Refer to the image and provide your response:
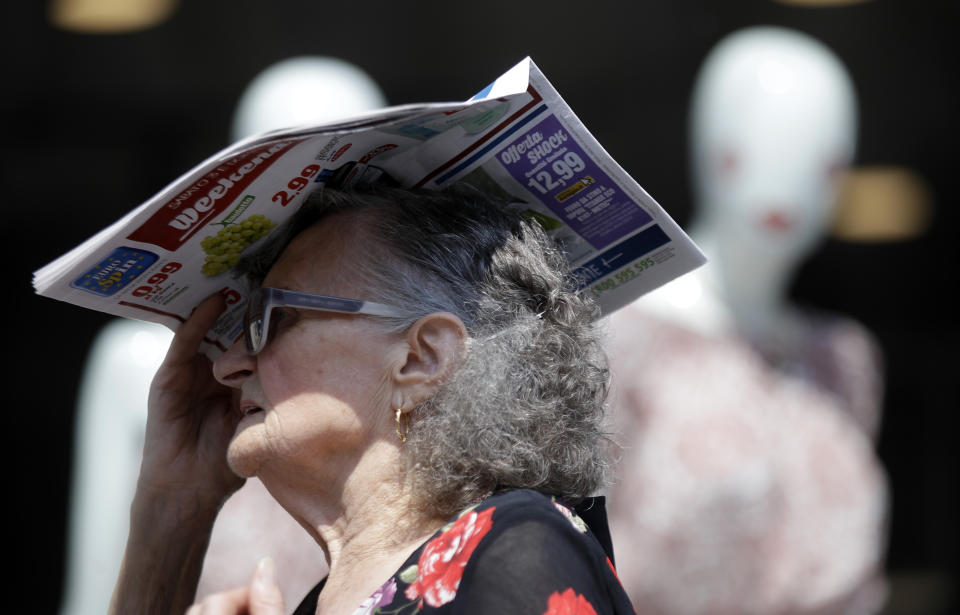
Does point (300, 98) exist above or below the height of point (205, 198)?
below

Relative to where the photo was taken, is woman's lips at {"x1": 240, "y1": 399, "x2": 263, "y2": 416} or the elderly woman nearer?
the elderly woman

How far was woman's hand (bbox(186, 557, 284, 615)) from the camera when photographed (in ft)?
3.82

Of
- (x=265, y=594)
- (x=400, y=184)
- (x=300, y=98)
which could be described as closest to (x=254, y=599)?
(x=265, y=594)

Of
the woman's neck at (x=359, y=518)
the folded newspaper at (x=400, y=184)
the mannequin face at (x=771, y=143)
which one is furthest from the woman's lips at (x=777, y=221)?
the woman's neck at (x=359, y=518)

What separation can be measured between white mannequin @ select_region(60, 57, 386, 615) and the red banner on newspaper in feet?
3.25

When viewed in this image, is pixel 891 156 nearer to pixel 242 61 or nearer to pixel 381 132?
pixel 242 61

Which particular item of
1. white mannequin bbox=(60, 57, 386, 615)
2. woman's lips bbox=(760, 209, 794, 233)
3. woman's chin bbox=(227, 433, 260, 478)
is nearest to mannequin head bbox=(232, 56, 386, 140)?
white mannequin bbox=(60, 57, 386, 615)

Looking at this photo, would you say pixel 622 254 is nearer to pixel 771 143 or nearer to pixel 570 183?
pixel 570 183

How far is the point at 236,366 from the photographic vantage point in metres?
1.21

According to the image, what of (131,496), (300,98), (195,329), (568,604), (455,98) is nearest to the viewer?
(568,604)

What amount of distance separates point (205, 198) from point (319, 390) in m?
0.23

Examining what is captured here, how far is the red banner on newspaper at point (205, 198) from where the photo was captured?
106 cm

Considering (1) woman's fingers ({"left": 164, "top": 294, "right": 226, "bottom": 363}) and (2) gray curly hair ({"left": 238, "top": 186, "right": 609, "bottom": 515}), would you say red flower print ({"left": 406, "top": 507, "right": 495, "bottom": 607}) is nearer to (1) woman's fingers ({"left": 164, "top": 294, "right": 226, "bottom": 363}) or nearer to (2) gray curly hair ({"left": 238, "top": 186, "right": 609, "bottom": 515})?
(2) gray curly hair ({"left": 238, "top": 186, "right": 609, "bottom": 515})

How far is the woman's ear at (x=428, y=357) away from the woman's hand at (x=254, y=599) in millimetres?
253
